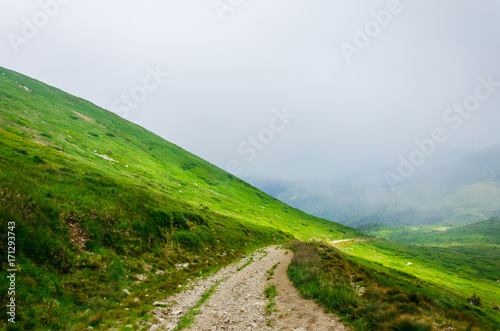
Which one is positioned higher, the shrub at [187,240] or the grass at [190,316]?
the grass at [190,316]

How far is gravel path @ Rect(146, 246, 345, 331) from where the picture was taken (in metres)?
11.5

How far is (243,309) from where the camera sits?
14062mm

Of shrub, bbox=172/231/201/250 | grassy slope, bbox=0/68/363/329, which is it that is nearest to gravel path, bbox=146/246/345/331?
grassy slope, bbox=0/68/363/329

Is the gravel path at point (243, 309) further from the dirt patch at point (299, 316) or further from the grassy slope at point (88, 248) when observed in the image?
the grassy slope at point (88, 248)

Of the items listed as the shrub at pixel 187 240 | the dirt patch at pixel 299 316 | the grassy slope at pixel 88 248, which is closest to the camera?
the dirt patch at pixel 299 316

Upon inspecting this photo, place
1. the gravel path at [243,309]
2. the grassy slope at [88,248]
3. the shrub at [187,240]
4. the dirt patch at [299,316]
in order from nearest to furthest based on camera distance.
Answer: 1. the dirt patch at [299,316]
2. the gravel path at [243,309]
3. the grassy slope at [88,248]
4. the shrub at [187,240]

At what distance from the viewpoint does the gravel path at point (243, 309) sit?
11.5 m

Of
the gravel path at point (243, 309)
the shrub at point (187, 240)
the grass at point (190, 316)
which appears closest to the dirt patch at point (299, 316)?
the gravel path at point (243, 309)

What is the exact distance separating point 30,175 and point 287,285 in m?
26.5

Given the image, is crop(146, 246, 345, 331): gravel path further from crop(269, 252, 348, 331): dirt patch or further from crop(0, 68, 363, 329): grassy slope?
crop(0, 68, 363, 329): grassy slope

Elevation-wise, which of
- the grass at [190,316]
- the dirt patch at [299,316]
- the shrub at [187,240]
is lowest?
the shrub at [187,240]

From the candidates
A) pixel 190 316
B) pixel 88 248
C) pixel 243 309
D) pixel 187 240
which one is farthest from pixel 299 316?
pixel 187 240

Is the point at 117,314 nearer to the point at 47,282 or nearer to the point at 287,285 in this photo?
the point at 47,282

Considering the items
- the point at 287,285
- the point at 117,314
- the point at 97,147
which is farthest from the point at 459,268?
the point at 97,147
